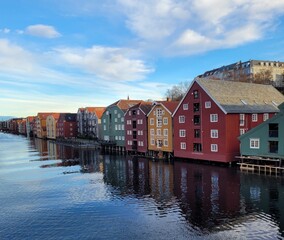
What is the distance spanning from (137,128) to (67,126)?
67.4 meters

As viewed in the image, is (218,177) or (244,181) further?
(218,177)

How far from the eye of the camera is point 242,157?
43625 millimetres

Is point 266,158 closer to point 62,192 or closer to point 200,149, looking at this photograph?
point 200,149

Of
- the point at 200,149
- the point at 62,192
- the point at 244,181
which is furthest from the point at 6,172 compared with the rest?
the point at 244,181

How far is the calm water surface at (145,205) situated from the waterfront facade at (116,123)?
32.0 meters

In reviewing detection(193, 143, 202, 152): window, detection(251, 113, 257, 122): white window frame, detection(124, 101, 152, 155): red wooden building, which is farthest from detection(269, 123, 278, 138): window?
detection(124, 101, 152, 155): red wooden building

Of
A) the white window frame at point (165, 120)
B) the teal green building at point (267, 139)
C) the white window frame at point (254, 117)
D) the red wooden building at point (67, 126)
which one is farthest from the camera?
the red wooden building at point (67, 126)

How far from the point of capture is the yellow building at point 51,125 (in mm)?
136000

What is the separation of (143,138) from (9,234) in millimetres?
45155

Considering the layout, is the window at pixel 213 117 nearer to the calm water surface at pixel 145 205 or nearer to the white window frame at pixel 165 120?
the calm water surface at pixel 145 205

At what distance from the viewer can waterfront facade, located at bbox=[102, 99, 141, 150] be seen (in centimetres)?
7746

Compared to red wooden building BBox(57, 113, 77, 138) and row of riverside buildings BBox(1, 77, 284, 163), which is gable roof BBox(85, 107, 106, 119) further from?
row of riverside buildings BBox(1, 77, 284, 163)

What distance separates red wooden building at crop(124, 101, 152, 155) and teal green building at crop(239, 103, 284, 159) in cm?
2634

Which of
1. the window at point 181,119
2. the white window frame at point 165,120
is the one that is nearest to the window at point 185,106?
the window at point 181,119
